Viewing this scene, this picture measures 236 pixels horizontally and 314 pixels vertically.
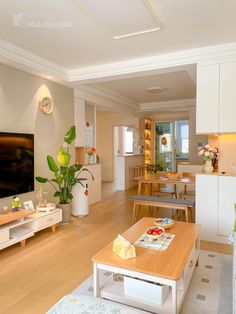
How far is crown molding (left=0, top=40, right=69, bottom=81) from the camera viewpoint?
3202 millimetres

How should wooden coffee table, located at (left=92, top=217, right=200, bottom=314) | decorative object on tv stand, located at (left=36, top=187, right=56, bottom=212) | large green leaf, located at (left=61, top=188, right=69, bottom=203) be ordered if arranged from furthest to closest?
large green leaf, located at (left=61, top=188, right=69, bottom=203) < decorative object on tv stand, located at (left=36, top=187, right=56, bottom=212) < wooden coffee table, located at (left=92, top=217, right=200, bottom=314)

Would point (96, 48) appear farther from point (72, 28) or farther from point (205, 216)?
point (205, 216)

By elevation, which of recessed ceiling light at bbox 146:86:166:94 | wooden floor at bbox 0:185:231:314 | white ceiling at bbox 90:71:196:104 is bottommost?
wooden floor at bbox 0:185:231:314

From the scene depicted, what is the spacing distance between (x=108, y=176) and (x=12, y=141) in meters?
5.97

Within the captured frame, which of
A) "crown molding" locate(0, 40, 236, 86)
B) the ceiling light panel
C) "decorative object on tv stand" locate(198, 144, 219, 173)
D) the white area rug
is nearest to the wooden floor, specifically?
the white area rug

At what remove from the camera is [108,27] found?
2711 mm

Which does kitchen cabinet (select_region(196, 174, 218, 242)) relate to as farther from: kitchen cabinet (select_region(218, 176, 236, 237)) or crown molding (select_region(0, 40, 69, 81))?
crown molding (select_region(0, 40, 69, 81))

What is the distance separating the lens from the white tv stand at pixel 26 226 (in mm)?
3000

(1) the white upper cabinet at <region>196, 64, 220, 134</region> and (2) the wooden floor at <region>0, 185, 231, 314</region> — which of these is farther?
(1) the white upper cabinet at <region>196, 64, 220, 134</region>

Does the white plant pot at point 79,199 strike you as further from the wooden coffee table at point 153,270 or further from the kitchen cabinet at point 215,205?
the wooden coffee table at point 153,270

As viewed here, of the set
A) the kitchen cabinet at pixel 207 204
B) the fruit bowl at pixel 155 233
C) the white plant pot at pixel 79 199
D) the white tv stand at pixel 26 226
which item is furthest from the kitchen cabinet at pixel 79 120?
the fruit bowl at pixel 155 233

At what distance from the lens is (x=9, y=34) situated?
294cm

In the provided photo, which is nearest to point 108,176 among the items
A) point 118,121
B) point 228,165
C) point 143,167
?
point 143,167

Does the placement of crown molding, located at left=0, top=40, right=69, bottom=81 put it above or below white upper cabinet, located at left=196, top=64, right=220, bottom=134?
above
